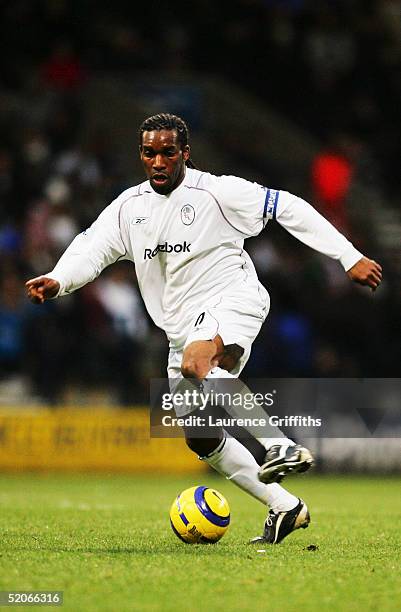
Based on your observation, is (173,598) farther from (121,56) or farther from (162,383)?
(121,56)

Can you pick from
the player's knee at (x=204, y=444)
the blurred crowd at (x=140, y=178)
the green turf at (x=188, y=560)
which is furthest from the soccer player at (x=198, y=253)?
the blurred crowd at (x=140, y=178)

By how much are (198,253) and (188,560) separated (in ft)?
6.40

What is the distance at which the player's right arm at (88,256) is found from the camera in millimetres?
7520

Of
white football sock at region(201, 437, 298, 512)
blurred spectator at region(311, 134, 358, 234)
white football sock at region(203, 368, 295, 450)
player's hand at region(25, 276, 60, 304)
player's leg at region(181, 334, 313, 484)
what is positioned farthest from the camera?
blurred spectator at region(311, 134, 358, 234)

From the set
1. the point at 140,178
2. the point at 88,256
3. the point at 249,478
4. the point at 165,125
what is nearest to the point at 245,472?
the point at 249,478

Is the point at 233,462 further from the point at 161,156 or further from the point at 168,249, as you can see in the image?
the point at 161,156

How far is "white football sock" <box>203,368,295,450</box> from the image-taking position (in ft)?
23.4

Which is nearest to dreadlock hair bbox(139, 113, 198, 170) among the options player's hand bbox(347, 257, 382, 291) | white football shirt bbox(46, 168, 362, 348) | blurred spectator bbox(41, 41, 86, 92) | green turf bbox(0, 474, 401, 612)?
white football shirt bbox(46, 168, 362, 348)

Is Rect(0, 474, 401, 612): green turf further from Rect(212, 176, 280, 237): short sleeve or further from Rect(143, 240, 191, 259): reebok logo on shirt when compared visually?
Rect(212, 176, 280, 237): short sleeve

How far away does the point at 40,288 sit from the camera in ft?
24.1

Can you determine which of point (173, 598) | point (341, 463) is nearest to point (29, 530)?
point (173, 598)

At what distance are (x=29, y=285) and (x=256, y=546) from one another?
2106 mm

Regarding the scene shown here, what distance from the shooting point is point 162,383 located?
1530 cm

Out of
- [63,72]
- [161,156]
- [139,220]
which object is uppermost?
[63,72]
